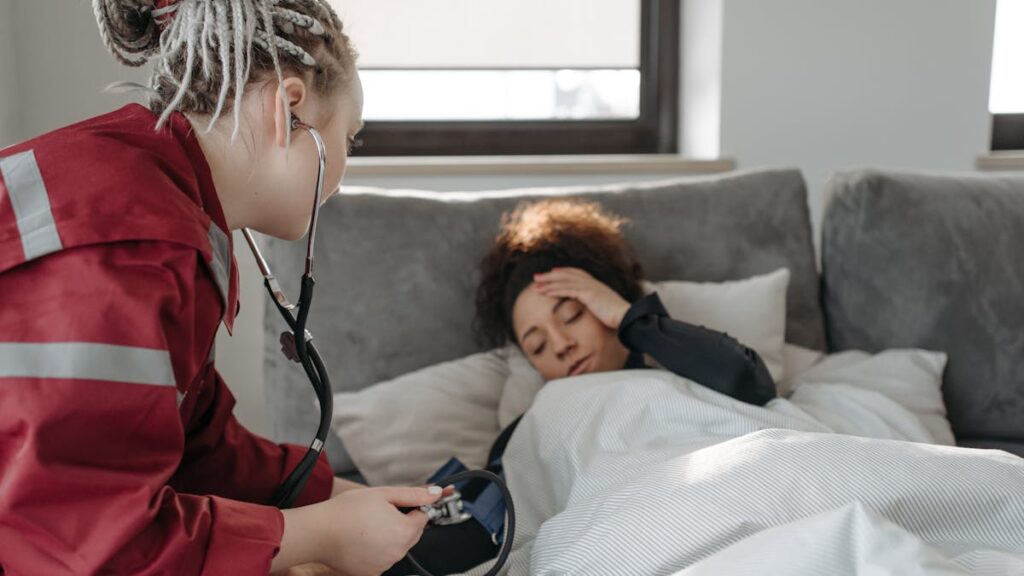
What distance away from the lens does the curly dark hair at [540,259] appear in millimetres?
1758

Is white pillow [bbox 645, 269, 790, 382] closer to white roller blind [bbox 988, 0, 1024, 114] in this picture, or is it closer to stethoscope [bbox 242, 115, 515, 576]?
stethoscope [bbox 242, 115, 515, 576]

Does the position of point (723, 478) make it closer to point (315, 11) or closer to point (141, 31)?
point (315, 11)

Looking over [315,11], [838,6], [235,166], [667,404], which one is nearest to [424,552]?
[667,404]

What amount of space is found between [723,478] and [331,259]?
92cm

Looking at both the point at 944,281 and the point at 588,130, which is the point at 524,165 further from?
the point at 944,281

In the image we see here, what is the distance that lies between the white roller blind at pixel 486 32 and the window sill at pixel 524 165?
28 cm

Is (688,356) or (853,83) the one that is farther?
(853,83)

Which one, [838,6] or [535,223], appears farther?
[838,6]

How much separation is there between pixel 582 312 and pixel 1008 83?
75.3 inches

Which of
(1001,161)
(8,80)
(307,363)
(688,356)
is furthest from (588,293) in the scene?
(1001,161)

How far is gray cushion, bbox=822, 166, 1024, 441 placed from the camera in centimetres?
189

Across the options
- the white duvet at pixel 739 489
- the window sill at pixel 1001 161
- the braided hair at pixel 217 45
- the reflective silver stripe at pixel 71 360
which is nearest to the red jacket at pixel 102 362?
the reflective silver stripe at pixel 71 360

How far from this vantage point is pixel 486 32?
8.88 ft

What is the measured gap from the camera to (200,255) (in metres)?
0.90
